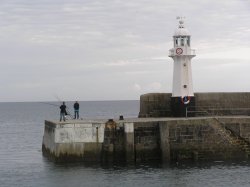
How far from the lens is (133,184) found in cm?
2711

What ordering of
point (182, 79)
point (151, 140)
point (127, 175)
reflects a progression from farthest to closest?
point (182, 79)
point (151, 140)
point (127, 175)

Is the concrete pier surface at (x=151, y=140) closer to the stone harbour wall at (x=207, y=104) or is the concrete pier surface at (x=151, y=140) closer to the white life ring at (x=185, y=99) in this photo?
the white life ring at (x=185, y=99)

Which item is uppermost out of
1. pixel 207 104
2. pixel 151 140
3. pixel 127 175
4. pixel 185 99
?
pixel 185 99

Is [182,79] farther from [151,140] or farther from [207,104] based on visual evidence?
[151,140]

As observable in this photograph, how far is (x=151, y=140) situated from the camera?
32062 millimetres

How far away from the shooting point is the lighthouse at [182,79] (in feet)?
120

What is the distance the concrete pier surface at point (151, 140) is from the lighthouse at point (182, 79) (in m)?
3.94

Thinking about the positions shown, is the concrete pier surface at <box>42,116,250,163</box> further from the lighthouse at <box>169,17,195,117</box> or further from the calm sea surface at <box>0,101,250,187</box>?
the lighthouse at <box>169,17,195,117</box>

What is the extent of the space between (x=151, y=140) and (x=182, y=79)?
591cm

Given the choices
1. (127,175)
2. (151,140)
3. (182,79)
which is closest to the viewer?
(127,175)

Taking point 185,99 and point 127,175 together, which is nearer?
point 127,175

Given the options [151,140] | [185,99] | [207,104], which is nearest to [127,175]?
[151,140]

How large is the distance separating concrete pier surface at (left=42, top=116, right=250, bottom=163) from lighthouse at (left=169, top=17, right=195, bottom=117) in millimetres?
3938

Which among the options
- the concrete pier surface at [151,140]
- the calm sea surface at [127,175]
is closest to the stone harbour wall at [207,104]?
the concrete pier surface at [151,140]
